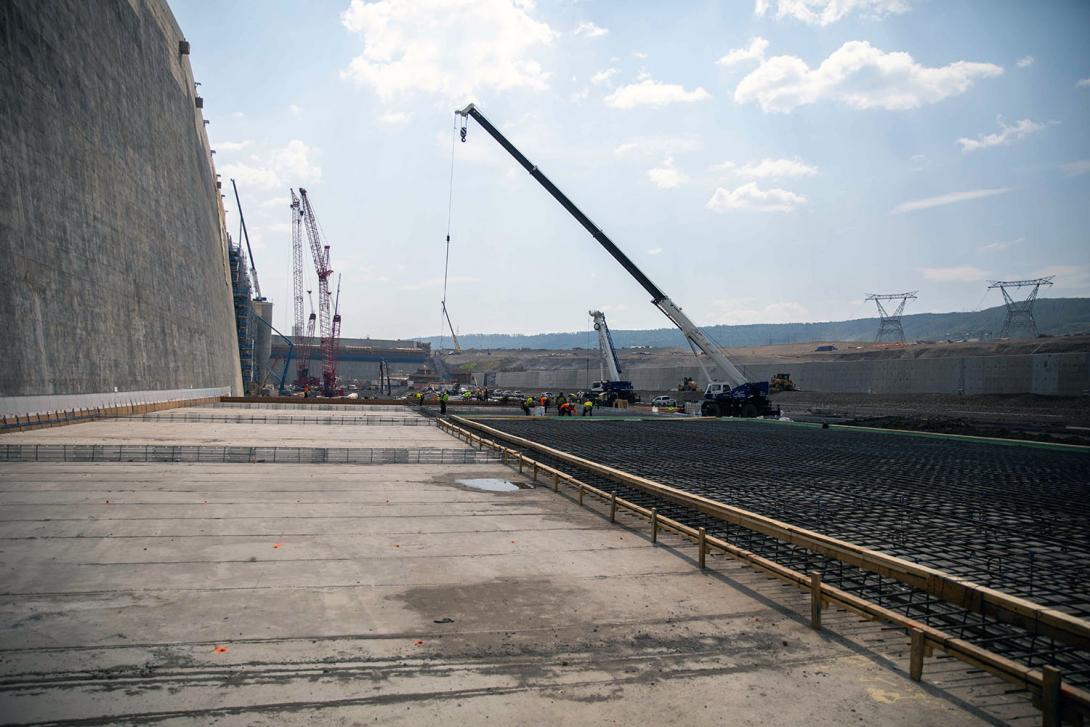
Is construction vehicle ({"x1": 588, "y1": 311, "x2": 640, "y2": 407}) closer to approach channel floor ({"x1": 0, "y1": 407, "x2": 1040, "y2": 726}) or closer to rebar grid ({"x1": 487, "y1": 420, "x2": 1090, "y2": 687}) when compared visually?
rebar grid ({"x1": 487, "y1": 420, "x2": 1090, "y2": 687})

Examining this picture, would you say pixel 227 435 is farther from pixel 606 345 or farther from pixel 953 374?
pixel 953 374

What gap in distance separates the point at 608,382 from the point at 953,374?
33305 mm

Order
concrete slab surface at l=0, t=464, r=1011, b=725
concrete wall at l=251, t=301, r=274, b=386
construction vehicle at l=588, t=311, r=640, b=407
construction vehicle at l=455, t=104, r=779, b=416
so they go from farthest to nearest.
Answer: concrete wall at l=251, t=301, r=274, b=386 < construction vehicle at l=588, t=311, r=640, b=407 < construction vehicle at l=455, t=104, r=779, b=416 < concrete slab surface at l=0, t=464, r=1011, b=725

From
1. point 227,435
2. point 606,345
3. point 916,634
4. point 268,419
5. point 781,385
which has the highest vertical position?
point 606,345

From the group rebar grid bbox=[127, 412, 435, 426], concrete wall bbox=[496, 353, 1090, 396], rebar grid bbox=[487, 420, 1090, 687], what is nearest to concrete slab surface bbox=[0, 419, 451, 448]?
rebar grid bbox=[127, 412, 435, 426]

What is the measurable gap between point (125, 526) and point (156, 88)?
41151 mm

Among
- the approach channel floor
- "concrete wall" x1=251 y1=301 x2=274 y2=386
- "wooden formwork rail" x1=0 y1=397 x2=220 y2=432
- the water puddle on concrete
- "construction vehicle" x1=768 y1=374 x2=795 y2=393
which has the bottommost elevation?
"construction vehicle" x1=768 y1=374 x2=795 y2=393

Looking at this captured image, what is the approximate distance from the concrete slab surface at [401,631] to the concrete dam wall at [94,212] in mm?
16246

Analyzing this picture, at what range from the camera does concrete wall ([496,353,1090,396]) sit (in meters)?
56.1

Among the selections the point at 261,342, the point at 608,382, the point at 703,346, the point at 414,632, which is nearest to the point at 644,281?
the point at 703,346

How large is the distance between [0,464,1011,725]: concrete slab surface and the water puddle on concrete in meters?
3.91

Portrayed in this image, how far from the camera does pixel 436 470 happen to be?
1934 centimetres

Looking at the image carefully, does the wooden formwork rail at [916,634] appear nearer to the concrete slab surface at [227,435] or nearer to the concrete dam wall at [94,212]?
the concrete slab surface at [227,435]

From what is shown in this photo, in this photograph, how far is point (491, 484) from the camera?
56.0ft
